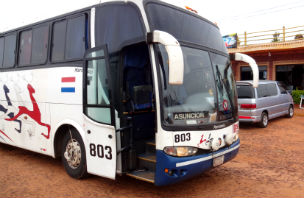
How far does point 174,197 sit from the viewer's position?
469 cm

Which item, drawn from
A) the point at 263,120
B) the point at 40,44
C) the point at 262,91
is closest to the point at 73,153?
the point at 40,44

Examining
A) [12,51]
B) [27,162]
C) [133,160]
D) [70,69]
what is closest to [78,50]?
[70,69]

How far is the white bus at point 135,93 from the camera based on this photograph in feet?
14.0

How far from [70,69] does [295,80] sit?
19.4m

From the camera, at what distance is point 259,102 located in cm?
1095

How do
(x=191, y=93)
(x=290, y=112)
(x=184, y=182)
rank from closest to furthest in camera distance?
(x=191, y=93) < (x=184, y=182) < (x=290, y=112)

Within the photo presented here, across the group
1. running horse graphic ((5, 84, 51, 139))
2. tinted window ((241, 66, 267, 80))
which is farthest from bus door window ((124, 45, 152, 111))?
tinted window ((241, 66, 267, 80))

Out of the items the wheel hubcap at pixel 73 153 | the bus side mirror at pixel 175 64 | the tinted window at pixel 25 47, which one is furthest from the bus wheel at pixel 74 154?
the bus side mirror at pixel 175 64

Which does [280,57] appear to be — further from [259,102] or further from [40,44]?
[40,44]

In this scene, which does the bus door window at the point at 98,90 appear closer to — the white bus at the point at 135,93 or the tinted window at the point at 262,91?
the white bus at the point at 135,93

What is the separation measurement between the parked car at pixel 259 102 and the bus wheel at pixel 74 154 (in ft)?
24.0

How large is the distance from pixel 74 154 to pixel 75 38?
7.34ft

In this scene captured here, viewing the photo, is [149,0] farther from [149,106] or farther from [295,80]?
[295,80]

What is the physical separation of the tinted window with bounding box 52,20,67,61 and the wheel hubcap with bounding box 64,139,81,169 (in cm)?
170
